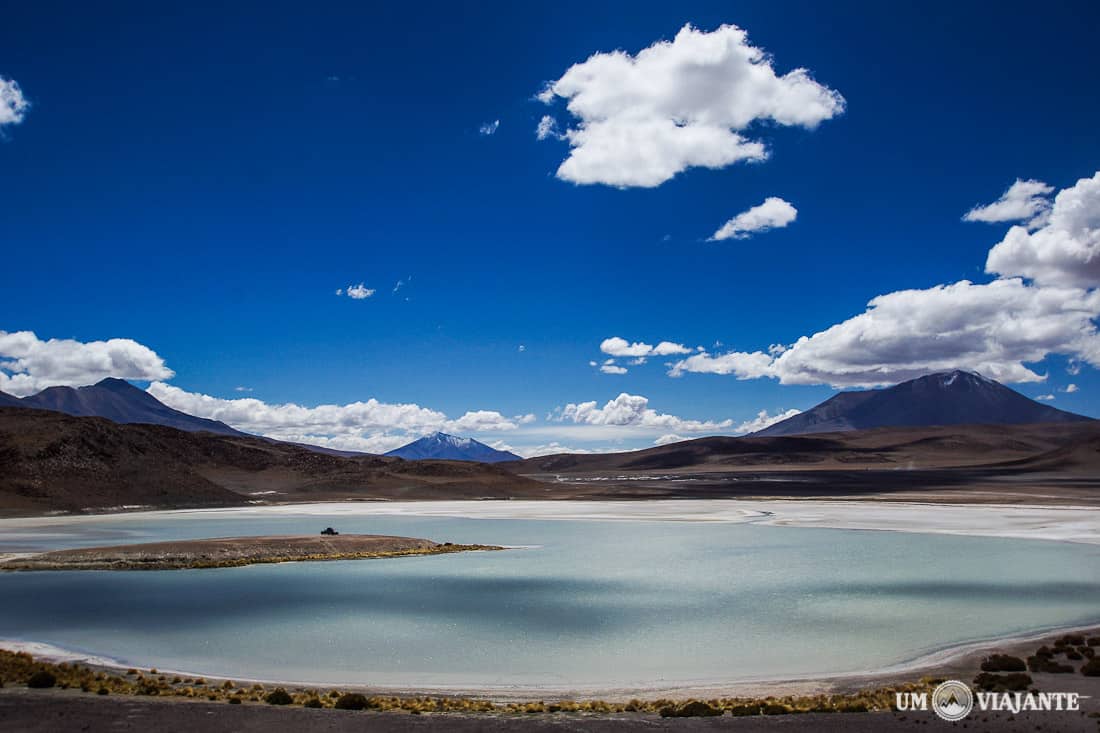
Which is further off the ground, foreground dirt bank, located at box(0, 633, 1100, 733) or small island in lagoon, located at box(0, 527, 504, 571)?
foreground dirt bank, located at box(0, 633, 1100, 733)

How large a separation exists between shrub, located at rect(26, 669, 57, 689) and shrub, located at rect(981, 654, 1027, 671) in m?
19.8

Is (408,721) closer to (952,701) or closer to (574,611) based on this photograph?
(952,701)

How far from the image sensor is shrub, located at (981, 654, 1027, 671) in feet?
58.7

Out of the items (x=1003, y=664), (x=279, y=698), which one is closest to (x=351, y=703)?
(x=279, y=698)

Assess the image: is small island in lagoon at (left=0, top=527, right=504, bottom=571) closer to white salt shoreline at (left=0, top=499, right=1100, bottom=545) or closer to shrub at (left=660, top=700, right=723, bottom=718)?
white salt shoreline at (left=0, top=499, right=1100, bottom=545)

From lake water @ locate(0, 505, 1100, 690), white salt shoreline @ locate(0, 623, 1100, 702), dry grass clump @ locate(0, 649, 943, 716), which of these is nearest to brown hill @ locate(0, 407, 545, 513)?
lake water @ locate(0, 505, 1100, 690)

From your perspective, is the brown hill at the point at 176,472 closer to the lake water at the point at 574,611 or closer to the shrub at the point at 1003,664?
the lake water at the point at 574,611

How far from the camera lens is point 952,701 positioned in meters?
15.0

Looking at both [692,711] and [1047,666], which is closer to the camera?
[692,711]

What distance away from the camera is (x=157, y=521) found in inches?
2862

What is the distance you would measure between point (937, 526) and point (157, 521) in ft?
212

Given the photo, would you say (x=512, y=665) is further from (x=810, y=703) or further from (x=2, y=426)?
(x=2, y=426)

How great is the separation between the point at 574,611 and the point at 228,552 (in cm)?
2530

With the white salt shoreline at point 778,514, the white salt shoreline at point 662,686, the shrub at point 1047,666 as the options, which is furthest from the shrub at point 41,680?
the white salt shoreline at point 778,514
